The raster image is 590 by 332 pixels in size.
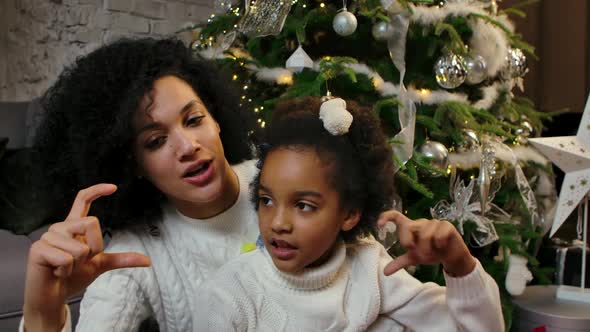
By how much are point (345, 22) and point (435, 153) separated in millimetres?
383

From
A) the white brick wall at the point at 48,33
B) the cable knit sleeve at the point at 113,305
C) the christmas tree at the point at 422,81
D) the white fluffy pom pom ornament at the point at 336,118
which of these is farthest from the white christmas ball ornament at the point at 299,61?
the white brick wall at the point at 48,33

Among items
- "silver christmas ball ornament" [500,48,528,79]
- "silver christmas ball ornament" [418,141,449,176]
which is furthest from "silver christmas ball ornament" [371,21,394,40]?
"silver christmas ball ornament" [500,48,528,79]

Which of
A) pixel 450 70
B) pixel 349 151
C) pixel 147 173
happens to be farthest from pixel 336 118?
pixel 450 70

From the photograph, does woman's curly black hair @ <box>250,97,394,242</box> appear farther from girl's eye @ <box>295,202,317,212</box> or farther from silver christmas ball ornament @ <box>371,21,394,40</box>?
silver christmas ball ornament @ <box>371,21,394,40</box>

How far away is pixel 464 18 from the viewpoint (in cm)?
161

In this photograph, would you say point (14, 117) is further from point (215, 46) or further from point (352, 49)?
point (352, 49)

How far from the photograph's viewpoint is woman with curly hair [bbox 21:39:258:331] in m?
1.04

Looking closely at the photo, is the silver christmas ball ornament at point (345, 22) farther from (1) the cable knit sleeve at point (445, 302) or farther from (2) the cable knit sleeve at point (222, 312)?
(2) the cable knit sleeve at point (222, 312)

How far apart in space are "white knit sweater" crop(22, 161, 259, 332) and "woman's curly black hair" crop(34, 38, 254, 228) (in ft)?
0.16

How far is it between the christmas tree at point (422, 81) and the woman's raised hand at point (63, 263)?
0.67m

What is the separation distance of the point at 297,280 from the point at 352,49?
0.90 metres

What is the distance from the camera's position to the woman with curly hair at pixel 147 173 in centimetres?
104

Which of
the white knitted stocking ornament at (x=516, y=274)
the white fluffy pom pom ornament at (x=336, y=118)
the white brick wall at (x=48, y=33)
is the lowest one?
the white knitted stocking ornament at (x=516, y=274)

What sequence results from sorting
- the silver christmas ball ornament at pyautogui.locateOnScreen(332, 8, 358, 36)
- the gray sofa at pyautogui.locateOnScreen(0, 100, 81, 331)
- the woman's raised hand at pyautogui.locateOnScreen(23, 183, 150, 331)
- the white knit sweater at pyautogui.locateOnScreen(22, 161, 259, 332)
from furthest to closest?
1. the gray sofa at pyautogui.locateOnScreen(0, 100, 81, 331)
2. the silver christmas ball ornament at pyautogui.locateOnScreen(332, 8, 358, 36)
3. the white knit sweater at pyautogui.locateOnScreen(22, 161, 259, 332)
4. the woman's raised hand at pyautogui.locateOnScreen(23, 183, 150, 331)
